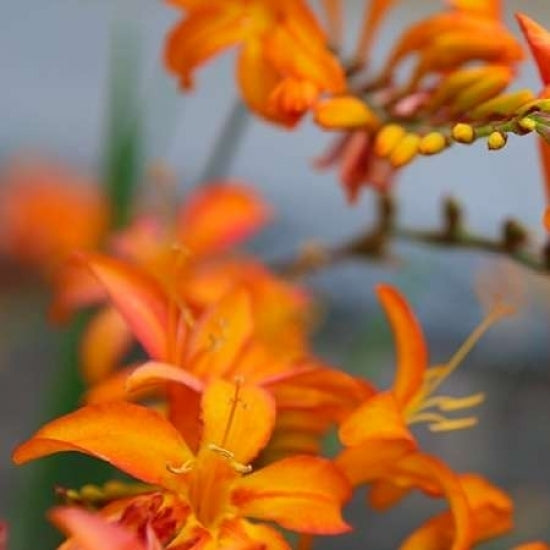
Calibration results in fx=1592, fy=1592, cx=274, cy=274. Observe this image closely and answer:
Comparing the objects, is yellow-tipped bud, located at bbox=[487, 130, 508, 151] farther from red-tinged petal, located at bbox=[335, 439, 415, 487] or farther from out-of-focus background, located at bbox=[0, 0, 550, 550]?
out-of-focus background, located at bbox=[0, 0, 550, 550]


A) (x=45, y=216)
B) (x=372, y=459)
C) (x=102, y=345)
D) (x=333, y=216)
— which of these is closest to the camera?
(x=372, y=459)

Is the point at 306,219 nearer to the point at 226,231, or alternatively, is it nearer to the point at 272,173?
the point at 272,173

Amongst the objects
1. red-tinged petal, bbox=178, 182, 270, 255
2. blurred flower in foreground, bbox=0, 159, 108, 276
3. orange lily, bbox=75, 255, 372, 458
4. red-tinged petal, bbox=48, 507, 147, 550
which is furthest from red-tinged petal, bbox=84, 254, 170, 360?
blurred flower in foreground, bbox=0, 159, 108, 276

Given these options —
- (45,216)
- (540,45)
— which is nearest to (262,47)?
(540,45)

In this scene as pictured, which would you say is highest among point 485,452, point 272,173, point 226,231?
point 226,231

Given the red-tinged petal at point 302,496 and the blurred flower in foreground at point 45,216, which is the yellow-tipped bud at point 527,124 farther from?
the blurred flower in foreground at point 45,216

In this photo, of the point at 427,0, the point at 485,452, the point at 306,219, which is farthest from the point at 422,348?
the point at 427,0

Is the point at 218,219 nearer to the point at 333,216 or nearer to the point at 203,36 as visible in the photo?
the point at 203,36
